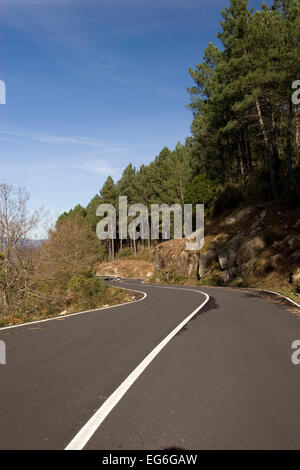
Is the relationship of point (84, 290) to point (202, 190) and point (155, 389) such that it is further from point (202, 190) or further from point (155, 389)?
point (202, 190)

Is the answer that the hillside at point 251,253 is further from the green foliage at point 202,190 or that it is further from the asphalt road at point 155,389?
the asphalt road at point 155,389

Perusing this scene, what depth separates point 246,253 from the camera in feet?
94.3

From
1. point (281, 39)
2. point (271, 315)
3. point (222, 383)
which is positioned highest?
point (281, 39)

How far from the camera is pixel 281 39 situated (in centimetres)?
2677

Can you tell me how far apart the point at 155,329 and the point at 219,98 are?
2757cm

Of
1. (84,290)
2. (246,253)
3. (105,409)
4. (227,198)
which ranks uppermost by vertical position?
(227,198)

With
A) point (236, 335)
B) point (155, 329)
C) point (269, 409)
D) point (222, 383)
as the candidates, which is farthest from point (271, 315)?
point (269, 409)

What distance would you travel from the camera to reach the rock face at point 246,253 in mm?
24406

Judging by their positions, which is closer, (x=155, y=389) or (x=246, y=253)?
(x=155, y=389)

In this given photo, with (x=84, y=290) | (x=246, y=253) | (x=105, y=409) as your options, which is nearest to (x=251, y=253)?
(x=246, y=253)

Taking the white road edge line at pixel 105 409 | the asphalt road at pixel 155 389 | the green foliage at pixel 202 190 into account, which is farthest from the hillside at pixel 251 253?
the white road edge line at pixel 105 409

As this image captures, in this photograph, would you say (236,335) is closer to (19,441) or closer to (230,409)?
(230,409)

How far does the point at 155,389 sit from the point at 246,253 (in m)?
25.4
